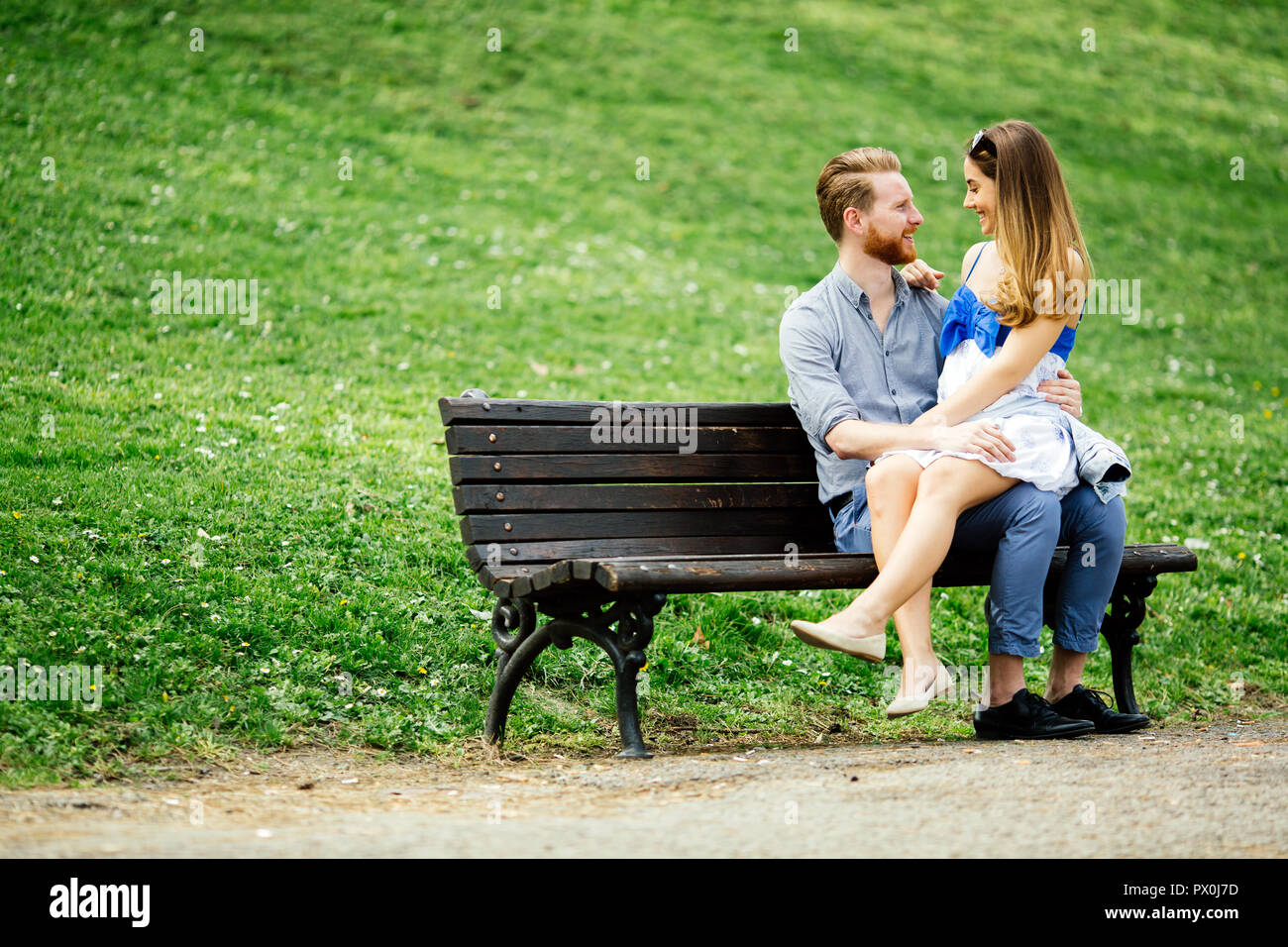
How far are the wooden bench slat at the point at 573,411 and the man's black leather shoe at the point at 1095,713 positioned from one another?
4.62ft

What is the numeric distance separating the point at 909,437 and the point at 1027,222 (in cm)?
83

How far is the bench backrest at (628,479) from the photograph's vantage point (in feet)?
13.8

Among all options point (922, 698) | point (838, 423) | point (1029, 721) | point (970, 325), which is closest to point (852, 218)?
point (970, 325)

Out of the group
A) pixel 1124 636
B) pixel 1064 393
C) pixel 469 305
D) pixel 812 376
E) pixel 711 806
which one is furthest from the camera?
pixel 469 305

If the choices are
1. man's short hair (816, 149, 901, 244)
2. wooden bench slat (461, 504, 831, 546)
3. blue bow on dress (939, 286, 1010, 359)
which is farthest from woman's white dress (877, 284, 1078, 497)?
wooden bench slat (461, 504, 831, 546)

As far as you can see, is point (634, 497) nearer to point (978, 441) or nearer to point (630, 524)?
point (630, 524)

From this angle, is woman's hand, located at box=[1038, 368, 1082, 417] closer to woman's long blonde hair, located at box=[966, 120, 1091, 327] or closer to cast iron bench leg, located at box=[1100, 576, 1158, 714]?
woman's long blonde hair, located at box=[966, 120, 1091, 327]

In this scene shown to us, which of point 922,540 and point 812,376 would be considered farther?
point 812,376

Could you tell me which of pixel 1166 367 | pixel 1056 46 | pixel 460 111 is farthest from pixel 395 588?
pixel 1056 46

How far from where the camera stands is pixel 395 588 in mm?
5094

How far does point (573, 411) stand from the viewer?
4391 mm

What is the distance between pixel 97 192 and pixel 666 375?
517cm
